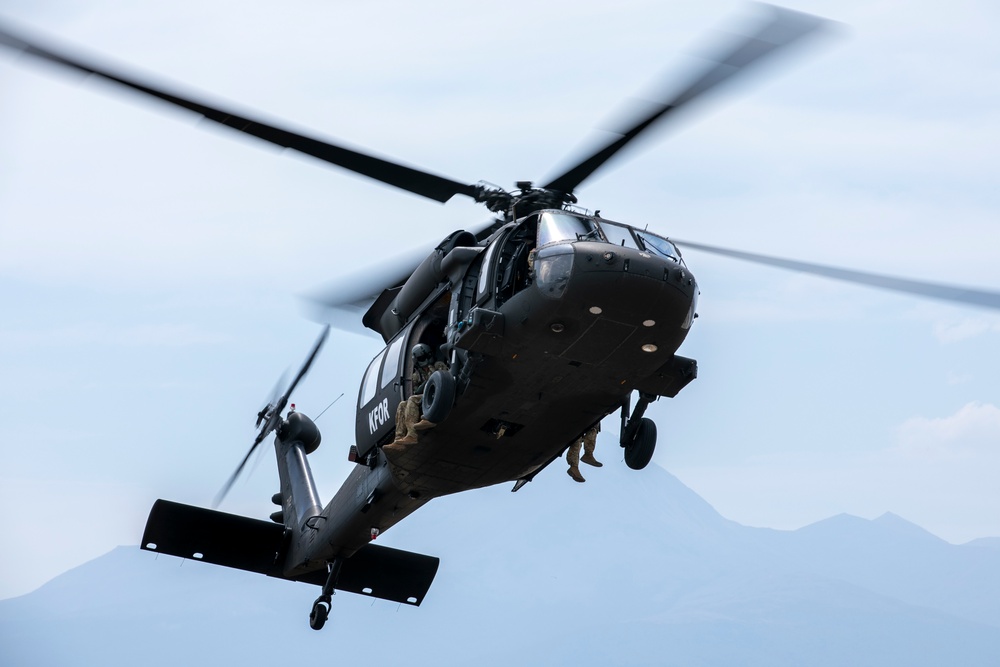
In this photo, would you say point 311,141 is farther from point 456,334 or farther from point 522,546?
point 522,546

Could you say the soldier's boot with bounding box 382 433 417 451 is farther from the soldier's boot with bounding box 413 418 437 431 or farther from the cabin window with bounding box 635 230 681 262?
the cabin window with bounding box 635 230 681 262

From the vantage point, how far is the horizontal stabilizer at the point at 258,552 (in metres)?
18.0

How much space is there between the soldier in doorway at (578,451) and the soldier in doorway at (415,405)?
188 cm

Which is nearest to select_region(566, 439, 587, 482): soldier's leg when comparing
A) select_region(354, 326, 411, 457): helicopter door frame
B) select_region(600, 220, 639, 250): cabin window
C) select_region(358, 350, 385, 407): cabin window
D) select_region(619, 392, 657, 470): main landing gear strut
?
select_region(619, 392, 657, 470): main landing gear strut

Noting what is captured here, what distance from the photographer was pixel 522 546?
177 metres

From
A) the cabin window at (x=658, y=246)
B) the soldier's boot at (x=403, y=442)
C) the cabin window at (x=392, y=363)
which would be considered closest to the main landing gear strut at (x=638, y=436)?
the cabin window at (x=658, y=246)

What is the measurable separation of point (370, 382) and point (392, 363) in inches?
37.6

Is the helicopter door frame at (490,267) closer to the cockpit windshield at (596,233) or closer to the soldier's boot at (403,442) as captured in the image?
the cockpit windshield at (596,233)

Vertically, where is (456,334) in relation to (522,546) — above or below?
above

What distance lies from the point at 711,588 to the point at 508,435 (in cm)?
14545

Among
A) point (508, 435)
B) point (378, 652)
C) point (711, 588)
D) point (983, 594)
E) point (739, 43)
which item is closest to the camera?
point (739, 43)

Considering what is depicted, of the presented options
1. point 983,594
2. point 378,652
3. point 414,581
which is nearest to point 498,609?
point 378,652

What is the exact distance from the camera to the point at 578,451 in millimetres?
15297

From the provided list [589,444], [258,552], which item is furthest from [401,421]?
[258,552]
